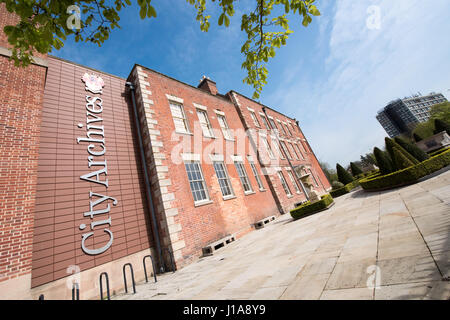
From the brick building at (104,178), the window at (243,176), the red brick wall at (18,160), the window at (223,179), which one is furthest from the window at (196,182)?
the red brick wall at (18,160)

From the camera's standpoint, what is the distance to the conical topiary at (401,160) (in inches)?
349

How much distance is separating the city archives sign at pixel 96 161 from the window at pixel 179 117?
3.38 meters

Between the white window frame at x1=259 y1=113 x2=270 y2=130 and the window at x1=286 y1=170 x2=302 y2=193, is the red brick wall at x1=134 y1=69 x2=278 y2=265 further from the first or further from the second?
the white window frame at x1=259 y1=113 x2=270 y2=130

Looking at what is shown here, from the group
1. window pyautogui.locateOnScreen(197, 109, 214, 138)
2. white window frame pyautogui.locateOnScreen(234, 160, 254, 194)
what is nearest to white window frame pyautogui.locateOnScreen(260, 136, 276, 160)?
white window frame pyautogui.locateOnScreen(234, 160, 254, 194)

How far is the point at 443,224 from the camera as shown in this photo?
2977 mm

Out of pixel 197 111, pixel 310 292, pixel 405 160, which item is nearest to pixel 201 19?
pixel 310 292

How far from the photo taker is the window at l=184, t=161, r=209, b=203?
893cm

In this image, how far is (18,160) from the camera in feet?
17.4

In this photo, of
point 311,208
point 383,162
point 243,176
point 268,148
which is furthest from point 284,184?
point 383,162

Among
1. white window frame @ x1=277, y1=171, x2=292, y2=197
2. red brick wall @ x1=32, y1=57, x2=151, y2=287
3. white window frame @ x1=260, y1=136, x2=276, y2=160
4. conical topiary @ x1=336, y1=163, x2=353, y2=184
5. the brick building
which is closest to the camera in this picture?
the brick building

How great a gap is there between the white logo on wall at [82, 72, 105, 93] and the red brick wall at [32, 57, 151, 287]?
19 cm

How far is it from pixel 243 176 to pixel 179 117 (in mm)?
5478
